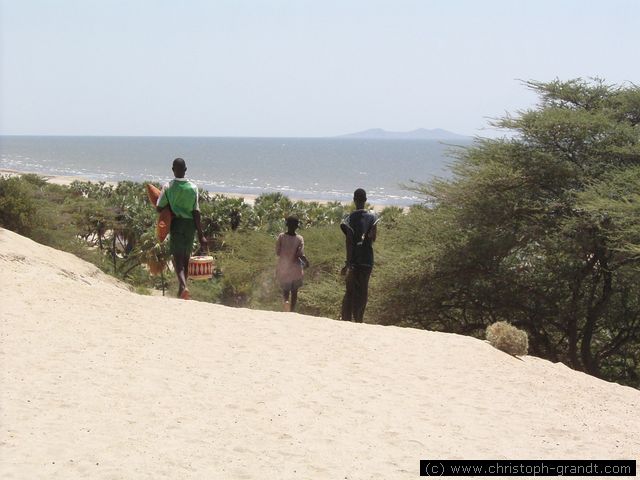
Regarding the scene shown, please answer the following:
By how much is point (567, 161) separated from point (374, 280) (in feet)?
15.3

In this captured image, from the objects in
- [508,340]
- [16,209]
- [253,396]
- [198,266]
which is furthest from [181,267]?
Answer: [16,209]

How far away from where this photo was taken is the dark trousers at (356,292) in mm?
10438

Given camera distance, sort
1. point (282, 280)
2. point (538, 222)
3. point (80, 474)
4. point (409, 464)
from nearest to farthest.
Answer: point (80, 474) < point (409, 464) < point (282, 280) < point (538, 222)

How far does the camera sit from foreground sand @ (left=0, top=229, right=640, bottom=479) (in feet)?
18.2

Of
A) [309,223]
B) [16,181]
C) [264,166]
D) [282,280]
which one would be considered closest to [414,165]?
[264,166]

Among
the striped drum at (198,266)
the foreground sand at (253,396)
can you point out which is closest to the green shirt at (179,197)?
the striped drum at (198,266)

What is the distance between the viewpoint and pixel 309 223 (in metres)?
39.0

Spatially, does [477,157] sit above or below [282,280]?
above

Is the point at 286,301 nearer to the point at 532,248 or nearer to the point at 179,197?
the point at 179,197

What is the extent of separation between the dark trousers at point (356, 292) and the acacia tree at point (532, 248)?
6.09 metres

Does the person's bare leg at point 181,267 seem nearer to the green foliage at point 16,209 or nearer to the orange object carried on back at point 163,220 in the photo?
the orange object carried on back at point 163,220

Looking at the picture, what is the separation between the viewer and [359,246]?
10312mm

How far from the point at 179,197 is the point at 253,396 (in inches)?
156

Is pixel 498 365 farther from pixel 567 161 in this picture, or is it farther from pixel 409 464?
pixel 567 161
